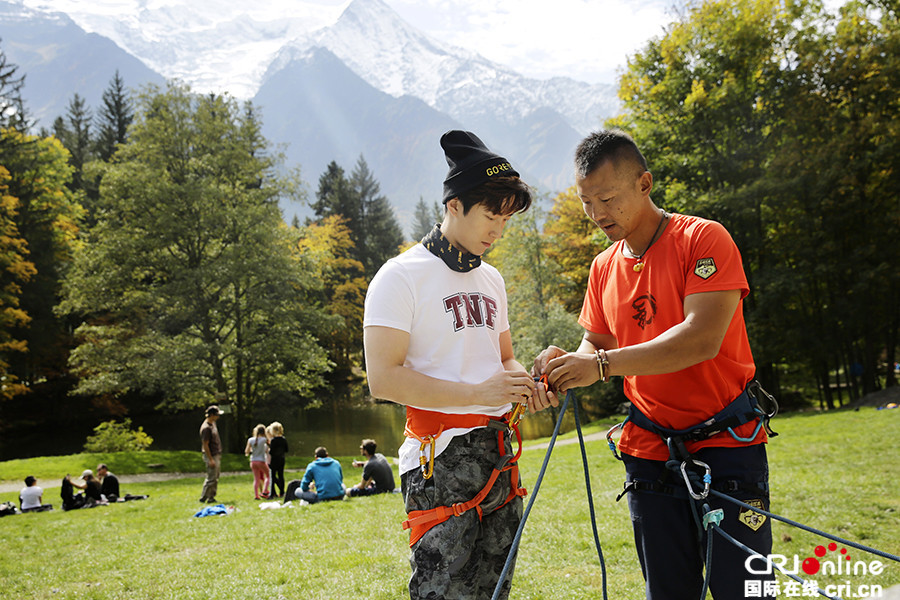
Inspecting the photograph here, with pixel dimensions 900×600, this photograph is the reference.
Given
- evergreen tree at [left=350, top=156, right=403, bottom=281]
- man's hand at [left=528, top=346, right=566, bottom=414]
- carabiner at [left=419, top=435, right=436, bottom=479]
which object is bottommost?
carabiner at [left=419, top=435, right=436, bottom=479]

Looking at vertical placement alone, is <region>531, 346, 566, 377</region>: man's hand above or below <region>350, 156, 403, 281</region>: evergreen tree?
below

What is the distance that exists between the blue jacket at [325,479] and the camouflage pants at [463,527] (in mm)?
8942

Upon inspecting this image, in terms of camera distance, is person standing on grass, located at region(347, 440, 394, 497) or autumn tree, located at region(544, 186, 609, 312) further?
autumn tree, located at region(544, 186, 609, 312)

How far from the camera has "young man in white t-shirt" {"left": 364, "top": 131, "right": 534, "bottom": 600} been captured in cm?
224

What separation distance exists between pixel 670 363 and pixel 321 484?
9.64 metres

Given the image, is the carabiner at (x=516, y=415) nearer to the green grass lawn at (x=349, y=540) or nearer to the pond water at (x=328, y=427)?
the green grass lawn at (x=349, y=540)

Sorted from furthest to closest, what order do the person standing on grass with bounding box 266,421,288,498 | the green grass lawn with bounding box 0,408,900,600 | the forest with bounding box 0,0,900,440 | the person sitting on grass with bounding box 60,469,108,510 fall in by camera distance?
1. the forest with bounding box 0,0,900,440
2. the person standing on grass with bounding box 266,421,288,498
3. the person sitting on grass with bounding box 60,469,108,510
4. the green grass lawn with bounding box 0,408,900,600

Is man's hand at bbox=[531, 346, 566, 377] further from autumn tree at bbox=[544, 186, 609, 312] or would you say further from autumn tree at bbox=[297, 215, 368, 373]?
autumn tree at bbox=[297, 215, 368, 373]

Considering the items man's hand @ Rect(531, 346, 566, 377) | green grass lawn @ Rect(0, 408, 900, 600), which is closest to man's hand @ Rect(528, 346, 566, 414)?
man's hand @ Rect(531, 346, 566, 377)

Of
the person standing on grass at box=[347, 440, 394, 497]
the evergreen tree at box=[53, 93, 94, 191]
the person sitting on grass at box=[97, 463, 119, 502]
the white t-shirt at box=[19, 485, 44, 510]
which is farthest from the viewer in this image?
the evergreen tree at box=[53, 93, 94, 191]

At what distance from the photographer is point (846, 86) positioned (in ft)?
67.1

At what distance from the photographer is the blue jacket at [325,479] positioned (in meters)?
10.7

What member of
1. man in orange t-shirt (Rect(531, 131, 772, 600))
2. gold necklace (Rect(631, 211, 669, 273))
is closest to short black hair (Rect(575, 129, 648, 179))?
man in orange t-shirt (Rect(531, 131, 772, 600))

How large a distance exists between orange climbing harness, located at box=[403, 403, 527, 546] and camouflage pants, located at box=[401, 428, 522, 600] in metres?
0.02
